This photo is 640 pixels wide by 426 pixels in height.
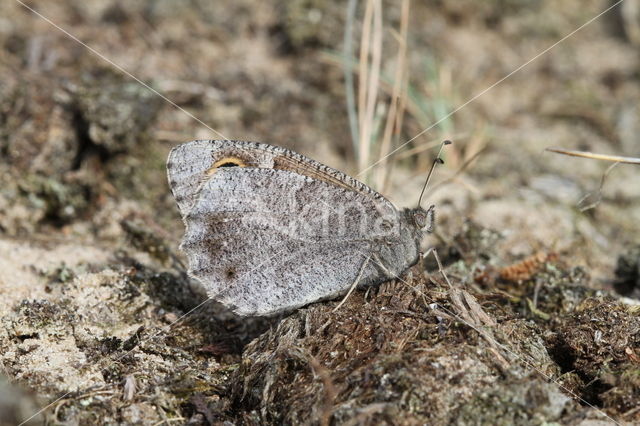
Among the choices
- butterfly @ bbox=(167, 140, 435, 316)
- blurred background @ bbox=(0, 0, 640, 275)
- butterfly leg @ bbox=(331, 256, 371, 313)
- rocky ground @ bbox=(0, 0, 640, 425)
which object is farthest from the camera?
blurred background @ bbox=(0, 0, 640, 275)

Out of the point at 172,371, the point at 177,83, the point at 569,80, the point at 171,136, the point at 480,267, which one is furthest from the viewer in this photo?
the point at 569,80

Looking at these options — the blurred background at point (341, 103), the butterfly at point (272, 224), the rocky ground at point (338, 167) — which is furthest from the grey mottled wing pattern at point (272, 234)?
the blurred background at point (341, 103)

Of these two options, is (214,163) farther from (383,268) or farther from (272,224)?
(383,268)

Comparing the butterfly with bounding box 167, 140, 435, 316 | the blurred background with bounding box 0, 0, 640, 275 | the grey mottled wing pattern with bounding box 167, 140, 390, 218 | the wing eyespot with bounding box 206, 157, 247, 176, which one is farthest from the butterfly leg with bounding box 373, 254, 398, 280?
the blurred background with bounding box 0, 0, 640, 275

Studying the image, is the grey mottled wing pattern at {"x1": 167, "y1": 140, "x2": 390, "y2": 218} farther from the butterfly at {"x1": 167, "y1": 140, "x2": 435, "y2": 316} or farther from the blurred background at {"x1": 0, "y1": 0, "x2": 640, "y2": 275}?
the blurred background at {"x1": 0, "y1": 0, "x2": 640, "y2": 275}

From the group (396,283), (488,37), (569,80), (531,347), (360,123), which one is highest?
(488,37)

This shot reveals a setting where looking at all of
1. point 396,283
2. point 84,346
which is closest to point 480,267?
point 396,283

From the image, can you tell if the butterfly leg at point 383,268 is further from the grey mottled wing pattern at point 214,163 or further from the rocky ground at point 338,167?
the grey mottled wing pattern at point 214,163

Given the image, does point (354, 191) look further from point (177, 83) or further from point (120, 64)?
point (120, 64)
